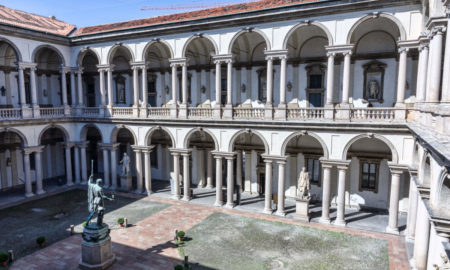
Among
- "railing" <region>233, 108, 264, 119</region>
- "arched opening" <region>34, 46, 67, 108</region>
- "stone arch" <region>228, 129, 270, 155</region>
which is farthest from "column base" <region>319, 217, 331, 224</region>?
"arched opening" <region>34, 46, 67, 108</region>

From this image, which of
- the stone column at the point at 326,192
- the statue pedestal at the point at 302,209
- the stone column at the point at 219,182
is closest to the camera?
the stone column at the point at 326,192

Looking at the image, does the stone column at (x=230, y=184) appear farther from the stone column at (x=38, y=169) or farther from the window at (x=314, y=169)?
the stone column at (x=38, y=169)

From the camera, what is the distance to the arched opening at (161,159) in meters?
27.8

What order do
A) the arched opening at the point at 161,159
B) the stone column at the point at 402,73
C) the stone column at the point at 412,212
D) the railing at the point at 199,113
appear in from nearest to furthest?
the stone column at the point at 412,212, the stone column at the point at 402,73, the railing at the point at 199,113, the arched opening at the point at 161,159

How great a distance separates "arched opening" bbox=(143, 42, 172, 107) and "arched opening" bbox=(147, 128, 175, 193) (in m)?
2.89

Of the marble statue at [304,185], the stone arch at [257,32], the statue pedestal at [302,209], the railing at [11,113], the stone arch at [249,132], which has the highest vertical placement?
the stone arch at [257,32]

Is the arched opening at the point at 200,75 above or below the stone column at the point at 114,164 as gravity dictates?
above

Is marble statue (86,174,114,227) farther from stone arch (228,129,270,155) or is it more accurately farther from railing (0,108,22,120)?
railing (0,108,22,120)

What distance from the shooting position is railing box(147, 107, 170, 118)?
23.4 metres

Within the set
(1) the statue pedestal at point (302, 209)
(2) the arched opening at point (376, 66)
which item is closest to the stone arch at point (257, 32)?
(2) the arched opening at point (376, 66)

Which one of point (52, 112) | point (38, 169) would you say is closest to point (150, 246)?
point (38, 169)

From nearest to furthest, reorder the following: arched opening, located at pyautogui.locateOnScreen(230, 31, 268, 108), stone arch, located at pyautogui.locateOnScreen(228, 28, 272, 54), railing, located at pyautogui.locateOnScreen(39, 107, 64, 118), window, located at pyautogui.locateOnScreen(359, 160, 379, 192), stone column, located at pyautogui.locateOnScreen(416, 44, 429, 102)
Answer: stone column, located at pyautogui.locateOnScreen(416, 44, 429, 102), stone arch, located at pyautogui.locateOnScreen(228, 28, 272, 54), window, located at pyautogui.locateOnScreen(359, 160, 379, 192), arched opening, located at pyautogui.locateOnScreen(230, 31, 268, 108), railing, located at pyautogui.locateOnScreen(39, 107, 64, 118)

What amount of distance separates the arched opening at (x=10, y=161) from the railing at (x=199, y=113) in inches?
572

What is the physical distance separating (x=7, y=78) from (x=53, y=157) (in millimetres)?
8013
